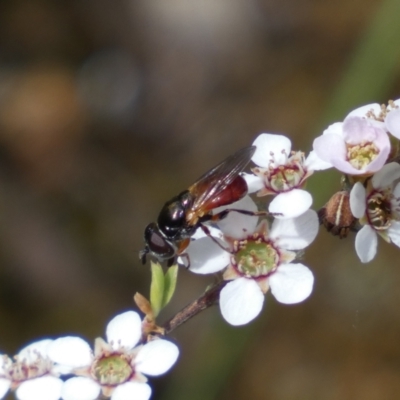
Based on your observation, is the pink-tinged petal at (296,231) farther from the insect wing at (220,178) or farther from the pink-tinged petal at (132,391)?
the pink-tinged petal at (132,391)

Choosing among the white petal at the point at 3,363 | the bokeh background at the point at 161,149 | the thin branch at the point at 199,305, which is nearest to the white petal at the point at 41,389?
the white petal at the point at 3,363

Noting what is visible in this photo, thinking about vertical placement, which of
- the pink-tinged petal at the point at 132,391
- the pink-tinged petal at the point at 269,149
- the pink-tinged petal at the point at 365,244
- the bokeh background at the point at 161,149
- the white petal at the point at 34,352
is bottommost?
the bokeh background at the point at 161,149

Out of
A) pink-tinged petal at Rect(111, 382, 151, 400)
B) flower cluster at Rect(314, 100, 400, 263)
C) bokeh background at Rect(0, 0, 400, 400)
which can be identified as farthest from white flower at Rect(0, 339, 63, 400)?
bokeh background at Rect(0, 0, 400, 400)

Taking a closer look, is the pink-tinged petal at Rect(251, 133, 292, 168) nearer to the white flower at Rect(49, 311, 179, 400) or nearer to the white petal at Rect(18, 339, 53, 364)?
the white flower at Rect(49, 311, 179, 400)

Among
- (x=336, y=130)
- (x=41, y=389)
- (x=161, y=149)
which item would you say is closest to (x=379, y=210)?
(x=336, y=130)

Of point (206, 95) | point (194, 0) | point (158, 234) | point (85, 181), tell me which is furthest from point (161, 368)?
point (194, 0)

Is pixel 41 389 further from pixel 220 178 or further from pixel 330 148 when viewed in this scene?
pixel 330 148

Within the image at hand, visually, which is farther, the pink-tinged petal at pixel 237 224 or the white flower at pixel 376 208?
the pink-tinged petal at pixel 237 224

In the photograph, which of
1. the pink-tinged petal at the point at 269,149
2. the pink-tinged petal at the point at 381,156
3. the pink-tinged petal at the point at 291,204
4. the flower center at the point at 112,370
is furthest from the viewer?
the pink-tinged petal at the point at 269,149
